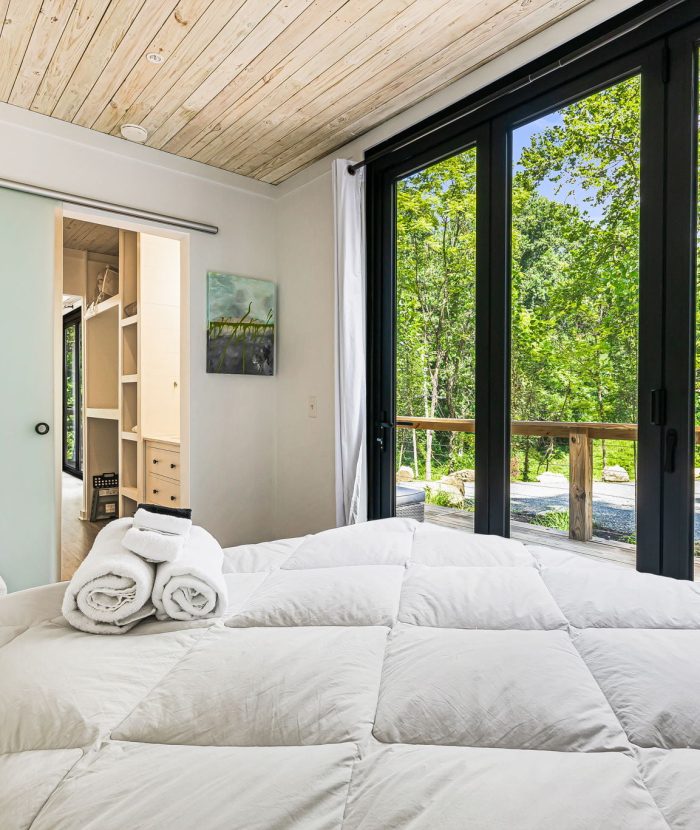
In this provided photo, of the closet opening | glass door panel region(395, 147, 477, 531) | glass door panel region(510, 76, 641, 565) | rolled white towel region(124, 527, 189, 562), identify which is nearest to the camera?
rolled white towel region(124, 527, 189, 562)

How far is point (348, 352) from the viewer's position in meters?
2.76

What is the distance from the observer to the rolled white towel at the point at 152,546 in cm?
118

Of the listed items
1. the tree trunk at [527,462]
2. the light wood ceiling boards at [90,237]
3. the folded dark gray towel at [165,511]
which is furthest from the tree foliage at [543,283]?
the light wood ceiling boards at [90,237]

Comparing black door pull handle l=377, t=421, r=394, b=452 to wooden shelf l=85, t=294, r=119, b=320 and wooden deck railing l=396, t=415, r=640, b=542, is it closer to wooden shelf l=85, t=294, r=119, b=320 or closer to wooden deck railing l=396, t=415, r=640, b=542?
wooden deck railing l=396, t=415, r=640, b=542

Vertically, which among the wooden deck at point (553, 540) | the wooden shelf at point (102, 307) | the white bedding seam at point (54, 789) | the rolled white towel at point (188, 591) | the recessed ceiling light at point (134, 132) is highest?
the recessed ceiling light at point (134, 132)

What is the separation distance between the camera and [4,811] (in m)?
0.66

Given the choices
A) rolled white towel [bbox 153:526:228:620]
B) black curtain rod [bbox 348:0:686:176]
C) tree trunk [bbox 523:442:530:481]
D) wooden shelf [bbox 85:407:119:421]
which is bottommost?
rolled white towel [bbox 153:526:228:620]

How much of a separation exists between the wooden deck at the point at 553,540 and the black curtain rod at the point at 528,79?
5.73ft

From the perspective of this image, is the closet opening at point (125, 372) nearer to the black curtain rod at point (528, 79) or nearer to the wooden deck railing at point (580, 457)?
the black curtain rod at point (528, 79)

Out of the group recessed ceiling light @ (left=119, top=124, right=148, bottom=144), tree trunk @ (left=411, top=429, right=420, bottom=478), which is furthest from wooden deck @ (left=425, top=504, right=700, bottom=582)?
recessed ceiling light @ (left=119, top=124, right=148, bottom=144)

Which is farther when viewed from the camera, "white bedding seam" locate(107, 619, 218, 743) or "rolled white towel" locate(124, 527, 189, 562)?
"rolled white towel" locate(124, 527, 189, 562)

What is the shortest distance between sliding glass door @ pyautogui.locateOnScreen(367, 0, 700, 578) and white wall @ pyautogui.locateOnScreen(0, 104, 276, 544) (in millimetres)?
925

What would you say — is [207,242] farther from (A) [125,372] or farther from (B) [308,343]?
(A) [125,372]

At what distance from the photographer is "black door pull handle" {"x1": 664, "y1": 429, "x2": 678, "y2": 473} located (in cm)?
176
